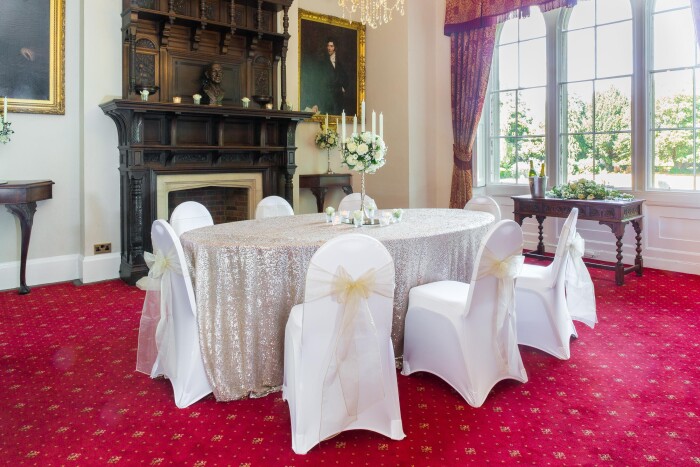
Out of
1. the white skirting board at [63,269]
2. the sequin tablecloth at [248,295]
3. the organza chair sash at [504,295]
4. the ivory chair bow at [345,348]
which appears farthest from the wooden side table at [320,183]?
the ivory chair bow at [345,348]

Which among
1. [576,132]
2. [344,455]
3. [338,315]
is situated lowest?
[344,455]

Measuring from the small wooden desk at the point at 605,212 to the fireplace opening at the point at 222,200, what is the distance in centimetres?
315

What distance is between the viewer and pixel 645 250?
5.87 metres

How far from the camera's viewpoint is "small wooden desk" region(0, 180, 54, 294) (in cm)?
465

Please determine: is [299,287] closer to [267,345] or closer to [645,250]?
[267,345]

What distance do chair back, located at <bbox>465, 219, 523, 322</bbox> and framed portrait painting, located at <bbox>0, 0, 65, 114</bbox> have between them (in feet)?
15.1

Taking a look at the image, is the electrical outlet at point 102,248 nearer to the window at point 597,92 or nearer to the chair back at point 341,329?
the chair back at point 341,329

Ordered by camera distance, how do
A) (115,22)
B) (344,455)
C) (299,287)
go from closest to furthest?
(344,455)
(299,287)
(115,22)

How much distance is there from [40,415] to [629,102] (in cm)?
610

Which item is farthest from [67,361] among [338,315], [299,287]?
[338,315]

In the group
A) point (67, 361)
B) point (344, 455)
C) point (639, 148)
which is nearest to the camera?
point (344, 455)

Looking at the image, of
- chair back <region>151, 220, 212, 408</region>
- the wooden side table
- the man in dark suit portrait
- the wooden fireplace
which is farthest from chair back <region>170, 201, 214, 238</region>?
the man in dark suit portrait

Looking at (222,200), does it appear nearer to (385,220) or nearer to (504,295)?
(385,220)

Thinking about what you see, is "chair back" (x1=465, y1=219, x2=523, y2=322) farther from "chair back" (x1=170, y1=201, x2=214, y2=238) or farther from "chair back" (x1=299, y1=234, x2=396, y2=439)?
"chair back" (x1=170, y1=201, x2=214, y2=238)
